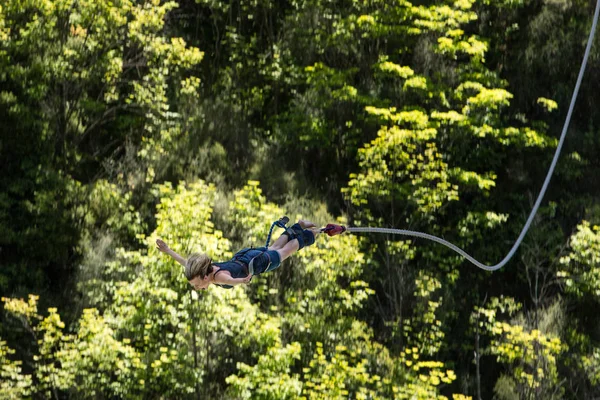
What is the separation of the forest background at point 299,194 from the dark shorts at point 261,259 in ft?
18.5

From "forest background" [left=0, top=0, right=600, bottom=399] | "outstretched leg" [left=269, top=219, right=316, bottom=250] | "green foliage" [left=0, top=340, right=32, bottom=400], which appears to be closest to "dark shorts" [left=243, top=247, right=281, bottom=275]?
"outstretched leg" [left=269, top=219, right=316, bottom=250]

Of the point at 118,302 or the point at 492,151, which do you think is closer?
the point at 118,302

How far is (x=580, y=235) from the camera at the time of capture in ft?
48.9

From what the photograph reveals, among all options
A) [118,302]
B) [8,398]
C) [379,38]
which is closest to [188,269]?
[118,302]

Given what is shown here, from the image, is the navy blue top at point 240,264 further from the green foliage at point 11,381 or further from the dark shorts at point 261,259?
the green foliage at point 11,381

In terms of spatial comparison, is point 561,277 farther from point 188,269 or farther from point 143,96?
point 188,269

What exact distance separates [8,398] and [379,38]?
973cm

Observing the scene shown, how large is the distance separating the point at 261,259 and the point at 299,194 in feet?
34.2

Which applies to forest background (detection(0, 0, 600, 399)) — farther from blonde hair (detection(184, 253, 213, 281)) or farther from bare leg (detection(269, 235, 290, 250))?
blonde hair (detection(184, 253, 213, 281))

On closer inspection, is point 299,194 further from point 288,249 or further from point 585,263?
point 288,249

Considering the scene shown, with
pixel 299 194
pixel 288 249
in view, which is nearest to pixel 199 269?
pixel 288 249


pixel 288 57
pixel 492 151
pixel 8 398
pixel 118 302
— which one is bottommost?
pixel 8 398

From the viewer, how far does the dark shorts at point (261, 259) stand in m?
6.09

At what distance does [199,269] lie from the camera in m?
5.65
